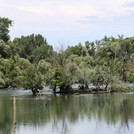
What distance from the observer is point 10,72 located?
86.2 meters

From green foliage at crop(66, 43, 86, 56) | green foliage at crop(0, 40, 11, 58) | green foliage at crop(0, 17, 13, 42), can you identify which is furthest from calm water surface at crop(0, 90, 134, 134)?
green foliage at crop(66, 43, 86, 56)

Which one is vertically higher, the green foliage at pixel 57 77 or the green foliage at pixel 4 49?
the green foliage at pixel 4 49

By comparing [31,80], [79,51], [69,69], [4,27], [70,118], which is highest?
[4,27]

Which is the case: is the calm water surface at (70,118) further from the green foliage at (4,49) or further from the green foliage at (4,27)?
the green foliage at (4,27)

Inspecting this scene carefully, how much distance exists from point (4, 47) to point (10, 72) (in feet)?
38.5

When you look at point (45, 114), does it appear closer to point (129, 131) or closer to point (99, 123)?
point (99, 123)

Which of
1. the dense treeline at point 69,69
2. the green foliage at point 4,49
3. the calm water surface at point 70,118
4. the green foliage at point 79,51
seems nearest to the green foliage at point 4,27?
the dense treeline at point 69,69

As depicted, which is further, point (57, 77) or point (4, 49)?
point (4, 49)

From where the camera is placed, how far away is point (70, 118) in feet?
124

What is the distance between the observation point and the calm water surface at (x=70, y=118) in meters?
31.3

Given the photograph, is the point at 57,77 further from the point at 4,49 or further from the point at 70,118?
the point at 4,49

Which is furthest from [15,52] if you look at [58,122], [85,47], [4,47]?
[58,122]

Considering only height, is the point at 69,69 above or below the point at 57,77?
above

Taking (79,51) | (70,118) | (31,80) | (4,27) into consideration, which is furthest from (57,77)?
(79,51)
